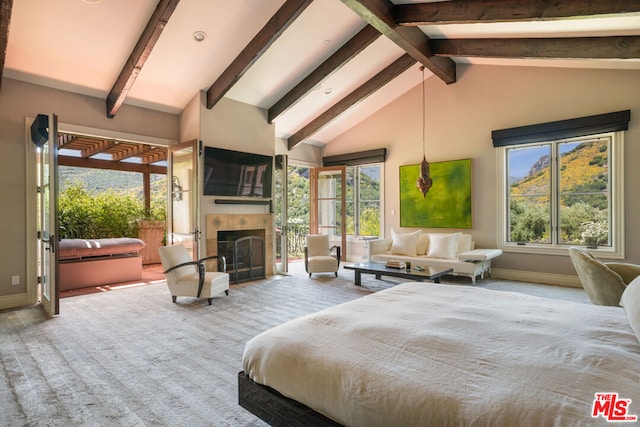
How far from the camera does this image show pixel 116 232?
755 cm

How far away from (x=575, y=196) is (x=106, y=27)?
717 cm

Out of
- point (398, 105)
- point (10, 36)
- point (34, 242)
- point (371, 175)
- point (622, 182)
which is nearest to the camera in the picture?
point (10, 36)

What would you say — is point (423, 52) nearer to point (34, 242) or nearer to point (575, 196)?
point (575, 196)

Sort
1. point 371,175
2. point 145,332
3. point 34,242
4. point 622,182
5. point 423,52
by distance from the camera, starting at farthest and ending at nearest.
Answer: point 371,175, point 423,52, point 622,182, point 34,242, point 145,332

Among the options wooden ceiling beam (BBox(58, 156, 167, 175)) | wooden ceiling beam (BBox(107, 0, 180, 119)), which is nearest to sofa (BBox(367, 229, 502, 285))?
wooden ceiling beam (BBox(107, 0, 180, 119))

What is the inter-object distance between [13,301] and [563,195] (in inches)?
327

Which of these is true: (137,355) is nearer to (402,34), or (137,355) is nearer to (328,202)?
(402,34)

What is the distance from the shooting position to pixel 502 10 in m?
3.67

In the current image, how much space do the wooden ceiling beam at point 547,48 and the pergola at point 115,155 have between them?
6.00 metres

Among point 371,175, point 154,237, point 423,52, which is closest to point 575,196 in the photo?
point 423,52

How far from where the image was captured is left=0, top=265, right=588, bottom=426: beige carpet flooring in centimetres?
208

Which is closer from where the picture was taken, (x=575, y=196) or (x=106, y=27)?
(x=106, y=27)

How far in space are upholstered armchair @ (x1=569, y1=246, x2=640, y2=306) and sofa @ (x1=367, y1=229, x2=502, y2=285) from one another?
6.30ft

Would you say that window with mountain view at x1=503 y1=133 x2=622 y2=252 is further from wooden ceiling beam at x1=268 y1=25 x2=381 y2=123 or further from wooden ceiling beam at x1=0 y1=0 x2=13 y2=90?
wooden ceiling beam at x1=0 y1=0 x2=13 y2=90
